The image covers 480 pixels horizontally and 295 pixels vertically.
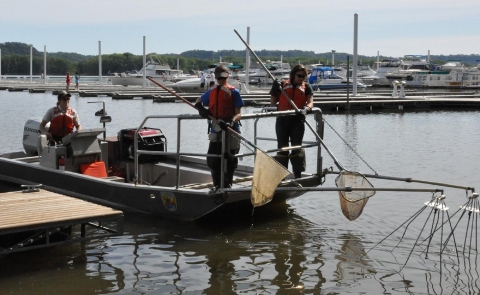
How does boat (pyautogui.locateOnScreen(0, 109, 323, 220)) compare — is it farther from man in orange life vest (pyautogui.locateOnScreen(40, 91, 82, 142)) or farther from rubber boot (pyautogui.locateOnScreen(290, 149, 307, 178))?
man in orange life vest (pyautogui.locateOnScreen(40, 91, 82, 142))

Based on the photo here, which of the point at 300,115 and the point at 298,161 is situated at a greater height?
the point at 300,115

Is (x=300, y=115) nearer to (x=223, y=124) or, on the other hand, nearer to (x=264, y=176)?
(x=223, y=124)

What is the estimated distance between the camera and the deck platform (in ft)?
24.8

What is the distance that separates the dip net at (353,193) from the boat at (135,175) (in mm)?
979

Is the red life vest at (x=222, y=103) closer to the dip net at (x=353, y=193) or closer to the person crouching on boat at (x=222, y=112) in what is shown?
the person crouching on boat at (x=222, y=112)

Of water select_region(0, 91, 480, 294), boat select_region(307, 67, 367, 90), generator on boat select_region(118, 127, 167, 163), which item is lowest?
water select_region(0, 91, 480, 294)

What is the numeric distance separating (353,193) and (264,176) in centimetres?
124

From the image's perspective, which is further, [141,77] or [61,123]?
[141,77]

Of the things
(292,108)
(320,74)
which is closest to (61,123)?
(292,108)

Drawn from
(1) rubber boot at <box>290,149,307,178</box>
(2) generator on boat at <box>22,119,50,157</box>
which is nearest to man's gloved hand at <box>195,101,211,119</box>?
(1) rubber boot at <box>290,149,307,178</box>

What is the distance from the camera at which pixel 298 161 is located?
9977 mm

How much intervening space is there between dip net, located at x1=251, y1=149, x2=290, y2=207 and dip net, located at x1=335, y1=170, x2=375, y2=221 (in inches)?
34.5

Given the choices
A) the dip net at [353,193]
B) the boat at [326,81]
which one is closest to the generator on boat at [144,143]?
the dip net at [353,193]

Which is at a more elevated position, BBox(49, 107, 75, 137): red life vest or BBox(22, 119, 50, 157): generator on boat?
BBox(49, 107, 75, 137): red life vest
